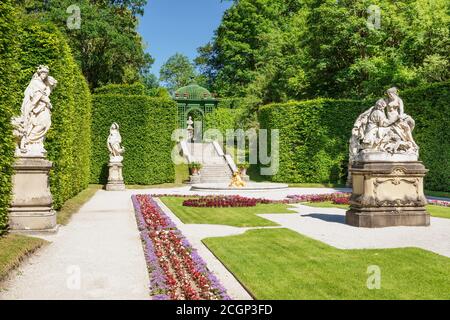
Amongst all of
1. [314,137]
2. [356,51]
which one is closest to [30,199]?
[314,137]

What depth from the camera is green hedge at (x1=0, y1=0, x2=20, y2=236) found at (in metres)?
8.26

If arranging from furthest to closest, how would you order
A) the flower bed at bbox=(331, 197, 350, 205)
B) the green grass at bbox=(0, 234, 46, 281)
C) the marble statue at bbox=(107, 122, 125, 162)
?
the marble statue at bbox=(107, 122, 125, 162) → the flower bed at bbox=(331, 197, 350, 205) → the green grass at bbox=(0, 234, 46, 281)

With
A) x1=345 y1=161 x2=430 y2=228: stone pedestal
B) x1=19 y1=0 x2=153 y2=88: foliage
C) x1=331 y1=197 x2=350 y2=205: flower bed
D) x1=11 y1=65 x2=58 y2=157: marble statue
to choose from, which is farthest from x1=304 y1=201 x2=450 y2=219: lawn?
x1=19 y1=0 x2=153 y2=88: foliage

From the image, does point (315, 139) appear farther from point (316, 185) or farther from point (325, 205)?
point (325, 205)

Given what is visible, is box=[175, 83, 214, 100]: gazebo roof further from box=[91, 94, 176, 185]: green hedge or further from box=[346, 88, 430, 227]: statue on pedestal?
box=[346, 88, 430, 227]: statue on pedestal

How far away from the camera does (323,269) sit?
21.4 feet

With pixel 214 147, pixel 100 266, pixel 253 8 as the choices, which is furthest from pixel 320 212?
pixel 253 8

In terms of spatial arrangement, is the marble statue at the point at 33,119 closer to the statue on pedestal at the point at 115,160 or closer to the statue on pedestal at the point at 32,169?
the statue on pedestal at the point at 32,169

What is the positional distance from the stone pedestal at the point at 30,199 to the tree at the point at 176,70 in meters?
67.3

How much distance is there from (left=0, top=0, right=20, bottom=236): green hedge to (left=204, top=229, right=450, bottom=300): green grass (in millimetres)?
3849

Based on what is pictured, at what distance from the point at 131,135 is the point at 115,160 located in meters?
2.41

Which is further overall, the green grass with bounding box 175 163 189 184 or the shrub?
the green grass with bounding box 175 163 189 184

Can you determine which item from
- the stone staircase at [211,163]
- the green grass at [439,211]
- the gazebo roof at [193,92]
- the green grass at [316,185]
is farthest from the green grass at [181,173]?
the gazebo roof at [193,92]
